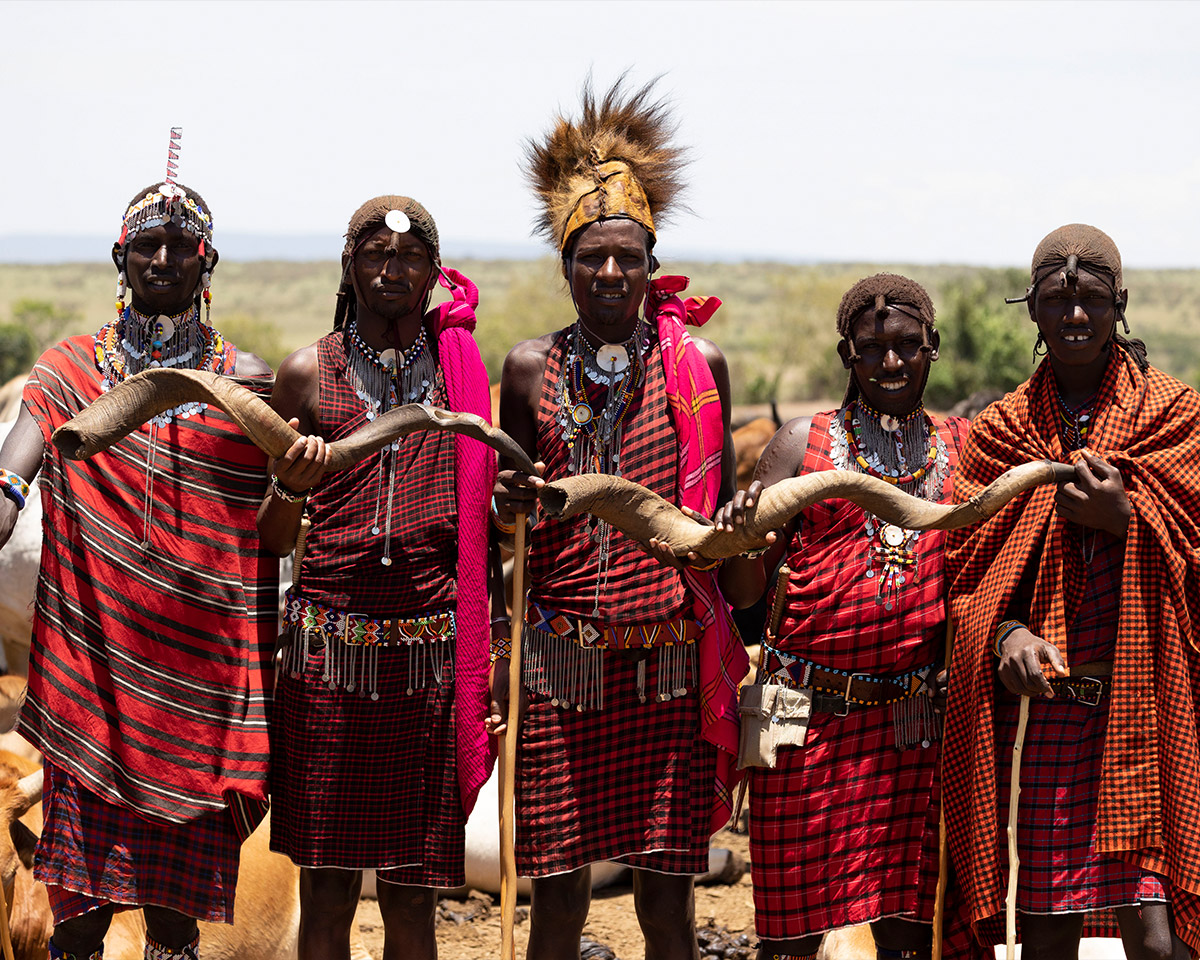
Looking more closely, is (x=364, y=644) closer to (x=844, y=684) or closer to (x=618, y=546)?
(x=618, y=546)

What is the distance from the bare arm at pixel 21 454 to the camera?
424 centimetres

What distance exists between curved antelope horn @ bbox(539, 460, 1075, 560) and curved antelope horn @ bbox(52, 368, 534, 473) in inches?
14.3

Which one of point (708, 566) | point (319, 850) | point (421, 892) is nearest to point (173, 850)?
point (319, 850)

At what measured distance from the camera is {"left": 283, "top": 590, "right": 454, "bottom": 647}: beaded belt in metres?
4.33

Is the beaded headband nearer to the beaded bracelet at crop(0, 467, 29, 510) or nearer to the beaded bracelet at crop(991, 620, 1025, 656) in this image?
the beaded bracelet at crop(0, 467, 29, 510)

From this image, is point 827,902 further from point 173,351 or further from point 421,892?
point 173,351

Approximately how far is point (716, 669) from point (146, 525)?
176 cm

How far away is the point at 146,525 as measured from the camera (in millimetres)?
4383

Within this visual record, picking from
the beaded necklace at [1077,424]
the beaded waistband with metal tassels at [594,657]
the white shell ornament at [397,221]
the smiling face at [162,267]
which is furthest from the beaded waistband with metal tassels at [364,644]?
the beaded necklace at [1077,424]

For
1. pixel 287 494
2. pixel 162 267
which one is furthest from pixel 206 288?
pixel 287 494

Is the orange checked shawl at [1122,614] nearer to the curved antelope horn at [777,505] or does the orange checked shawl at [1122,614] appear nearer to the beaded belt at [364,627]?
the curved antelope horn at [777,505]

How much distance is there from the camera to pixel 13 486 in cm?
423

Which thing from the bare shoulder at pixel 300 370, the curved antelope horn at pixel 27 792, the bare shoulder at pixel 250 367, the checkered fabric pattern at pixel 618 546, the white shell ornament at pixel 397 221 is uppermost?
the white shell ornament at pixel 397 221

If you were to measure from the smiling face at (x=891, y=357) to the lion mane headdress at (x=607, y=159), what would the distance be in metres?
0.72
